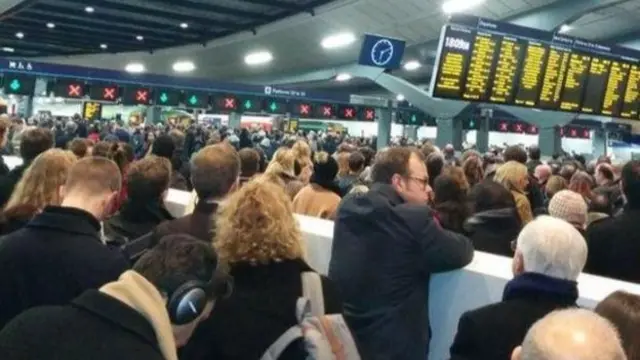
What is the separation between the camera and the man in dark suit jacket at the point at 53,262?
96.7 inches

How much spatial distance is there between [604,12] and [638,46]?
3636 millimetres

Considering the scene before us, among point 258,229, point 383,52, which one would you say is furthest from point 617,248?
point 383,52

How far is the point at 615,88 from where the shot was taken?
11594mm

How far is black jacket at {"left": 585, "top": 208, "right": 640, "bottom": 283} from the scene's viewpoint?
4.09 metres

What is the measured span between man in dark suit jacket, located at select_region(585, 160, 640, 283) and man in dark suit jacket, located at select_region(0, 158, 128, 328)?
2.88m

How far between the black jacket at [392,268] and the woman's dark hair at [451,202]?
154cm

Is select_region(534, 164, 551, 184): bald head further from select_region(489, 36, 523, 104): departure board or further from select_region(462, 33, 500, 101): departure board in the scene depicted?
select_region(489, 36, 523, 104): departure board

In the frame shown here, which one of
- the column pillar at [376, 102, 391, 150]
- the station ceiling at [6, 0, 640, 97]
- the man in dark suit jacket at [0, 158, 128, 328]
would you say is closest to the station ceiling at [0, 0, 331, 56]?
the station ceiling at [6, 0, 640, 97]

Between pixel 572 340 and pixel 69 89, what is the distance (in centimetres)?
1942

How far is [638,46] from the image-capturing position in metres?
20.5

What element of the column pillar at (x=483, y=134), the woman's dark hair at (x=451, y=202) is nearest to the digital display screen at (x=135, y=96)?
the column pillar at (x=483, y=134)

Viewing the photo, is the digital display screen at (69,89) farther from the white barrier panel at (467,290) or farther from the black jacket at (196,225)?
the white barrier panel at (467,290)

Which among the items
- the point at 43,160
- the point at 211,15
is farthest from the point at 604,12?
the point at 43,160

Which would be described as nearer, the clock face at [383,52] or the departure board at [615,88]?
the departure board at [615,88]
